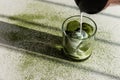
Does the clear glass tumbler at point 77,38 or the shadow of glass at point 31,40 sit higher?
the clear glass tumbler at point 77,38

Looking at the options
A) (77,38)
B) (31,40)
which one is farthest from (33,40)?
(77,38)

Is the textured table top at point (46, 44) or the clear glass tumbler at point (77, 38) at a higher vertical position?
the clear glass tumbler at point (77, 38)

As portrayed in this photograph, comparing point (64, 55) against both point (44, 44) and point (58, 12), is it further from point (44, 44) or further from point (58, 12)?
point (58, 12)

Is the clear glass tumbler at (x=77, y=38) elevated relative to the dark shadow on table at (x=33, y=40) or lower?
elevated

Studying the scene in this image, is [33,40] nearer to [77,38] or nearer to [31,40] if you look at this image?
[31,40]

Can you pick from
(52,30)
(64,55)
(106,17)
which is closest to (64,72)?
(64,55)
